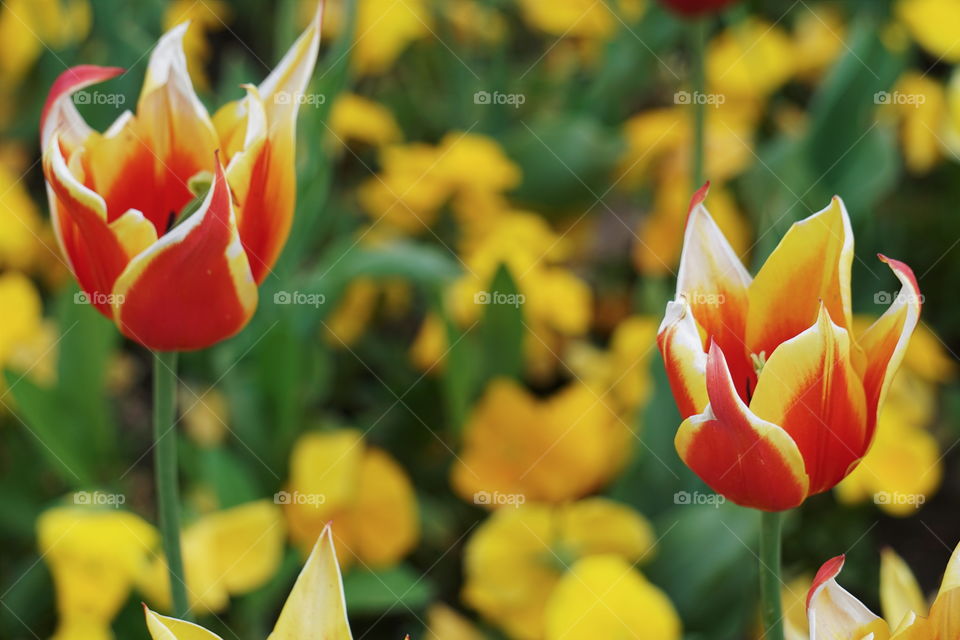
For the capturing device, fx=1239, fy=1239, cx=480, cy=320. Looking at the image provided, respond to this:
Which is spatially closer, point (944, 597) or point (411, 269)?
point (944, 597)

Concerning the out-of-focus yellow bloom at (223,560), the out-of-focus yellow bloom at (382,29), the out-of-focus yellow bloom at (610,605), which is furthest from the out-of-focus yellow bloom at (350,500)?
the out-of-focus yellow bloom at (382,29)

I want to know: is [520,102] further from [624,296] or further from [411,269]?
[411,269]

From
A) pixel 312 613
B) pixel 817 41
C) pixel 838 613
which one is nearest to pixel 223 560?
pixel 312 613

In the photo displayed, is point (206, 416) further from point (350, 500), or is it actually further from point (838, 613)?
point (838, 613)

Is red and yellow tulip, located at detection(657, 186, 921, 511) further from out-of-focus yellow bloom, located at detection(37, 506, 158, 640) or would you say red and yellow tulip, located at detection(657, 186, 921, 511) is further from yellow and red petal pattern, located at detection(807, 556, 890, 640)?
out-of-focus yellow bloom, located at detection(37, 506, 158, 640)

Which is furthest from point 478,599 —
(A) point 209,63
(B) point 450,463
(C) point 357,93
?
(A) point 209,63

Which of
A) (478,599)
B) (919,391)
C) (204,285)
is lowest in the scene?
(478,599)

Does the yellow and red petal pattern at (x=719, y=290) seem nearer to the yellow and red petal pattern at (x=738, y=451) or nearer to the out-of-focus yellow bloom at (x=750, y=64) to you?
the yellow and red petal pattern at (x=738, y=451)
